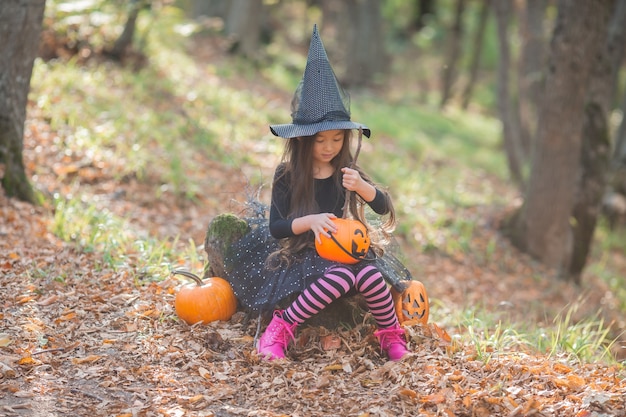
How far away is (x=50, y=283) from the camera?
482 centimetres

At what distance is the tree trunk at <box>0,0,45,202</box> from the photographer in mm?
5629

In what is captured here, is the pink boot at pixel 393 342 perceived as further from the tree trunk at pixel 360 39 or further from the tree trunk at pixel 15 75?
the tree trunk at pixel 360 39

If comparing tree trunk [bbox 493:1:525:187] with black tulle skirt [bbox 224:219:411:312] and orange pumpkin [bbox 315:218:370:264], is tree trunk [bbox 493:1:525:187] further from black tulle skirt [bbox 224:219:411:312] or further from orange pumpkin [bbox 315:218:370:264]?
orange pumpkin [bbox 315:218:370:264]

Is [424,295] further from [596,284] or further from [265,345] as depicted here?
[596,284]

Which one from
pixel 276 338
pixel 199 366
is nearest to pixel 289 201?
pixel 276 338

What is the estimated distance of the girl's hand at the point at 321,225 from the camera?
404 centimetres

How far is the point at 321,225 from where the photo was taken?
4.06 metres

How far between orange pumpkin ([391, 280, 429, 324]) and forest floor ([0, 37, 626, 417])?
0.30 feet

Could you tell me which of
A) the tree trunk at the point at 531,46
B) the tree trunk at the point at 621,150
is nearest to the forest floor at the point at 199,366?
the tree trunk at the point at 531,46

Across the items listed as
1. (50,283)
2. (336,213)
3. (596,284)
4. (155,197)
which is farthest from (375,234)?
(596,284)

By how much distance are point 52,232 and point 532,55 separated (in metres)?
10.2

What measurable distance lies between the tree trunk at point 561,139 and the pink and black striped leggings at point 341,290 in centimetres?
487

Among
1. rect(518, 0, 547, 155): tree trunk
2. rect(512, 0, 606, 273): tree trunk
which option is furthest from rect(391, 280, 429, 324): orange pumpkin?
rect(518, 0, 547, 155): tree trunk

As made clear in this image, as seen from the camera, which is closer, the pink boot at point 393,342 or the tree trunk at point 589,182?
the pink boot at point 393,342
